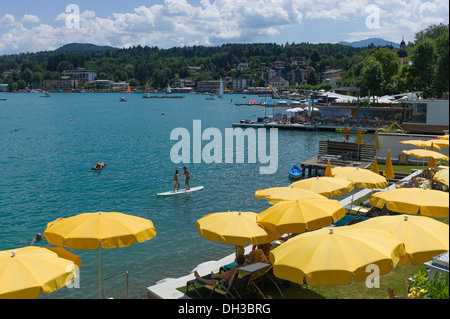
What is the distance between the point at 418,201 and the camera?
1158cm

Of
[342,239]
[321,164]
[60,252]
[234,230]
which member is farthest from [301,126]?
[342,239]

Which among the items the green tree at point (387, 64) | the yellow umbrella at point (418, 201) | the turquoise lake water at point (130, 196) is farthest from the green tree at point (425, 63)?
the yellow umbrella at point (418, 201)

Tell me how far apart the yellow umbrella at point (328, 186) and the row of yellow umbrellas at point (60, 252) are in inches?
260

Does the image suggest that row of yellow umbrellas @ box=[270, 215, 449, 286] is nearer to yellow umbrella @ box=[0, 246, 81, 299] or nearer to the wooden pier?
yellow umbrella @ box=[0, 246, 81, 299]

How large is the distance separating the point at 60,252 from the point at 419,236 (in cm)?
833

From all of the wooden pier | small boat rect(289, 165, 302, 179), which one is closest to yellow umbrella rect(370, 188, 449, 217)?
the wooden pier

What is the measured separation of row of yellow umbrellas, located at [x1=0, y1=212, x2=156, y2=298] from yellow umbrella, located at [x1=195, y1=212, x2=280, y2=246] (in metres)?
1.55

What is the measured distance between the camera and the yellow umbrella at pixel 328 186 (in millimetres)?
15047

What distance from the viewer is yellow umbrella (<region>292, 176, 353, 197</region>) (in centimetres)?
1505

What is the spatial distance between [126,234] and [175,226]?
32.1 feet

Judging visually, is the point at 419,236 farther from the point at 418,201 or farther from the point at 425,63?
the point at 425,63
